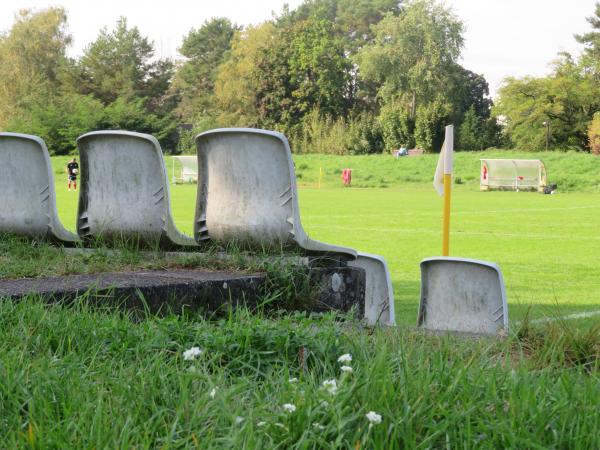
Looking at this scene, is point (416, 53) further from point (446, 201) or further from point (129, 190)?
point (129, 190)

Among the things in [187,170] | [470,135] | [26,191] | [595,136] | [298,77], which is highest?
[298,77]

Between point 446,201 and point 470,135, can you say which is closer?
point 446,201

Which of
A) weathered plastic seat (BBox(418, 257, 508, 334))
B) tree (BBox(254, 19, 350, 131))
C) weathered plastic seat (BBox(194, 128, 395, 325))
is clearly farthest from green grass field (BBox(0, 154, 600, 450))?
tree (BBox(254, 19, 350, 131))

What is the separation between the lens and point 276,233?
556 cm

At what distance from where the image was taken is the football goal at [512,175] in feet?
140

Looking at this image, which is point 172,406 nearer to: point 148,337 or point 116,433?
point 116,433

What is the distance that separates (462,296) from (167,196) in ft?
5.98

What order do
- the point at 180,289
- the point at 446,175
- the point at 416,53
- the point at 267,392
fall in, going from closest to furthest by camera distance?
the point at 267,392 → the point at 180,289 → the point at 446,175 → the point at 416,53

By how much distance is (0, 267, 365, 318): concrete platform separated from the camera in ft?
14.1

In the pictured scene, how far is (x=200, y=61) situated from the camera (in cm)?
10600

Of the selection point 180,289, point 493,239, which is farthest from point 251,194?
point 493,239

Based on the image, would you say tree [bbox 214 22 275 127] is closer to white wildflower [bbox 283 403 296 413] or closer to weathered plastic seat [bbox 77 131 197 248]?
weathered plastic seat [bbox 77 131 197 248]

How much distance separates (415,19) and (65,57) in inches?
1241

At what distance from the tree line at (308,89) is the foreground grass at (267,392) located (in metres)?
68.0
